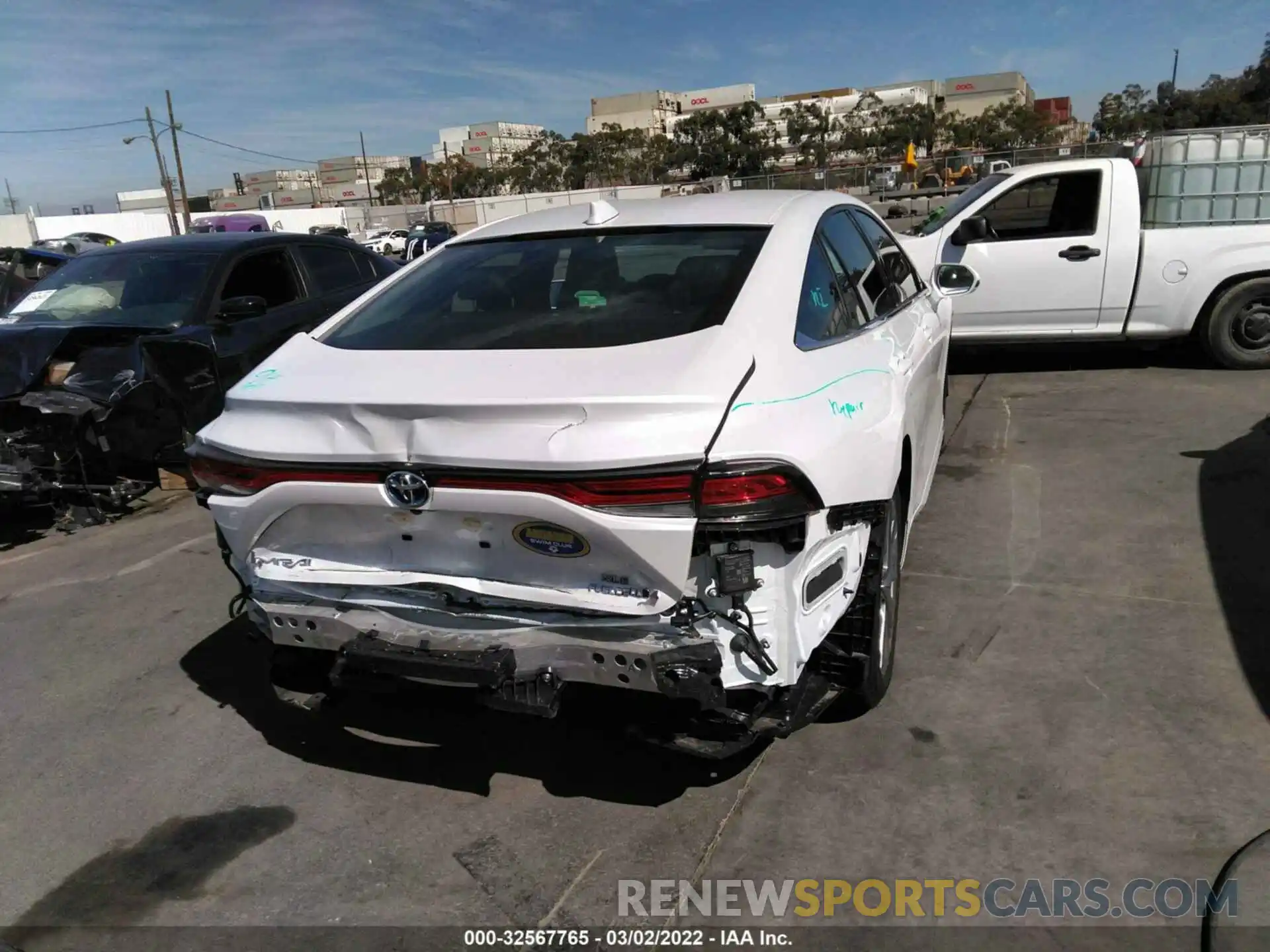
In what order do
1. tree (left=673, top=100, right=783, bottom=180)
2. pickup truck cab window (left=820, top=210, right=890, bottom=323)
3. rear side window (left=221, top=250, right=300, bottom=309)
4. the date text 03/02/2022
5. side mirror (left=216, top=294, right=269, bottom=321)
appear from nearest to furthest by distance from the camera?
the date text 03/02/2022 < pickup truck cab window (left=820, top=210, right=890, bottom=323) < side mirror (left=216, top=294, right=269, bottom=321) < rear side window (left=221, top=250, right=300, bottom=309) < tree (left=673, top=100, right=783, bottom=180)

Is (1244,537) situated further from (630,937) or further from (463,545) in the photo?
(463,545)

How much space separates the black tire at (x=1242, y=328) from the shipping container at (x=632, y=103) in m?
139

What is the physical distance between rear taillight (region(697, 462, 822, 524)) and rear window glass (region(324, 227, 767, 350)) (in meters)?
0.61

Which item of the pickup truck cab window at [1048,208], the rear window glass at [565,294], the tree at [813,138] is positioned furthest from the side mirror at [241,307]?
the tree at [813,138]

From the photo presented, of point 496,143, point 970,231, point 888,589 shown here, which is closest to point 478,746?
point 888,589

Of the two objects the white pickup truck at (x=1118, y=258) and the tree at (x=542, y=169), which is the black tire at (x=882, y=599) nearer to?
the white pickup truck at (x=1118, y=258)

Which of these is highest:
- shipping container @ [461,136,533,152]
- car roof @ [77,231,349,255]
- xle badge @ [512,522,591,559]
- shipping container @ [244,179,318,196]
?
shipping container @ [461,136,533,152]

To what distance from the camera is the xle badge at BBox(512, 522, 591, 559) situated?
2406 millimetres

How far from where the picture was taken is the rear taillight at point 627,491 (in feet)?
7.39

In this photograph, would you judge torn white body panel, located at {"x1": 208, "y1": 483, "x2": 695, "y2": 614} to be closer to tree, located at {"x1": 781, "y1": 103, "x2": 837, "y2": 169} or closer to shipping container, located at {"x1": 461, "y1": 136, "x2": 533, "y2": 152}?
tree, located at {"x1": 781, "y1": 103, "x2": 837, "y2": 169}

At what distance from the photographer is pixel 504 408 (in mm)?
2393

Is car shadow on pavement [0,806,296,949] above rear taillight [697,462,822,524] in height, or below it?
below

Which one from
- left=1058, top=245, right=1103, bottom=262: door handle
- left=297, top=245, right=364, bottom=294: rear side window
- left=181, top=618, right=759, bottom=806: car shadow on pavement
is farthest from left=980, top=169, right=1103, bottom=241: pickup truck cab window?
left=181, top=618, right=759, bottom=806: car shadow on pavement

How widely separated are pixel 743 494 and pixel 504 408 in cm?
66
